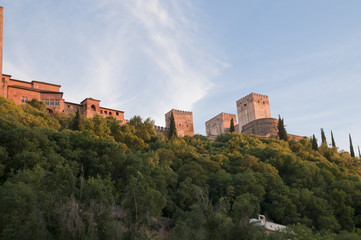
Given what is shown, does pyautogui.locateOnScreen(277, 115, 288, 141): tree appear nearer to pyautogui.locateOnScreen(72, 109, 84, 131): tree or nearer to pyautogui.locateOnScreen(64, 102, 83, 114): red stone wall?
pyautogui.locateOnScreen(64, 102, 83, 114): red stone wall

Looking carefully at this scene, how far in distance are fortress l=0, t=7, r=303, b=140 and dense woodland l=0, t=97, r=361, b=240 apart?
448 cm

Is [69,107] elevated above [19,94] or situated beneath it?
situated beneath

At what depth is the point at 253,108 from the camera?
79.5 meters

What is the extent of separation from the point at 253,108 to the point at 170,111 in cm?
1899

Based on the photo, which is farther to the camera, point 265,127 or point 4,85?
point 265,127

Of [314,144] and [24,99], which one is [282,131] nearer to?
[314,144]

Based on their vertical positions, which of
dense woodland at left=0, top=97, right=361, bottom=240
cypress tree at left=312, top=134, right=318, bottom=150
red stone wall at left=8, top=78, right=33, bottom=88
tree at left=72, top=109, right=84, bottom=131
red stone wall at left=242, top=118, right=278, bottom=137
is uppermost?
red stone wall at left=8, top=78, right=33, bottom=88

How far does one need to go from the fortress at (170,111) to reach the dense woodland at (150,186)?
4482 mm

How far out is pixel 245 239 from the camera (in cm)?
1811

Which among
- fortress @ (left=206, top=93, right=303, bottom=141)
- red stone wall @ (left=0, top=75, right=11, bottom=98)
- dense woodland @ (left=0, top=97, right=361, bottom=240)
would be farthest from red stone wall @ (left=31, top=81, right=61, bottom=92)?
fortress @ (left=206, top=93, right=303, bottom=141)

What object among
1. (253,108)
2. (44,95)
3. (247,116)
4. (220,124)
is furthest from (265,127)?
(44,95)

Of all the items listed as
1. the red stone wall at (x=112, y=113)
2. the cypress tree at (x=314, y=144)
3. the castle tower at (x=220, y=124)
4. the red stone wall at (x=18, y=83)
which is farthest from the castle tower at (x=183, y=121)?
the red stone wall at (x=18, y=83)

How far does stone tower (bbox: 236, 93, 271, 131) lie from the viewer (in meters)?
79.6

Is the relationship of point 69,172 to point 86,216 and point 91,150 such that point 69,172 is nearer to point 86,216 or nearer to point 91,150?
point 86,216
